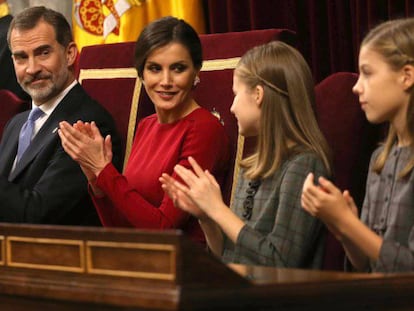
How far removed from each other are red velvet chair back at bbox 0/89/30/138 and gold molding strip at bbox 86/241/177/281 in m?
2.67

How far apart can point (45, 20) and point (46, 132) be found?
49cm

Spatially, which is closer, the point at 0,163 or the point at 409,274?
the point at 409,274

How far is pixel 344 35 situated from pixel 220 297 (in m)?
2.38

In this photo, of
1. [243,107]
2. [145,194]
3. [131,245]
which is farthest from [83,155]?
[131,245]

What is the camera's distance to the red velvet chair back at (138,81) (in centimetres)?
352

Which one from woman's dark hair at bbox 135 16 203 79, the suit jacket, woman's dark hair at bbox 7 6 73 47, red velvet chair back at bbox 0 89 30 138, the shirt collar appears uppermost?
woman's dark hair at bbox 7 6 73 47

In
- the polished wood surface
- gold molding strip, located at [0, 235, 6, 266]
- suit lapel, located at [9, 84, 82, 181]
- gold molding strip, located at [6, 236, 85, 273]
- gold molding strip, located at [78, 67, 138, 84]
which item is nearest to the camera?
the polished wood surface

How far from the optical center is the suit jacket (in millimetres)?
3539

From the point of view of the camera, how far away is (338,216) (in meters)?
2.27

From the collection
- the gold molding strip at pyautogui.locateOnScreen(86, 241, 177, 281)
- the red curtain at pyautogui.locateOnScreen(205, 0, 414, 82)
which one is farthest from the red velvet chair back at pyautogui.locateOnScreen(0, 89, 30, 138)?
the gold molding strip at pyautogui.locateOnScreen(86, 241, 177, 281)

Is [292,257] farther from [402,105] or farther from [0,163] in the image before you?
[0,163]

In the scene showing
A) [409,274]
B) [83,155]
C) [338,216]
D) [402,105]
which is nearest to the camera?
[409,274]

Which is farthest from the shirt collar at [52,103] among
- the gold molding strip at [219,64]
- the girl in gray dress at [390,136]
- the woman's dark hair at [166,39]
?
the girl in gray dress at [390,136]

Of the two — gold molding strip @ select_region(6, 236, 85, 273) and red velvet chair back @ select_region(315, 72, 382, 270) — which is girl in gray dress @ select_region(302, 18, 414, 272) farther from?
gold molding strip @ select_region(6, 236, 85, 273)
